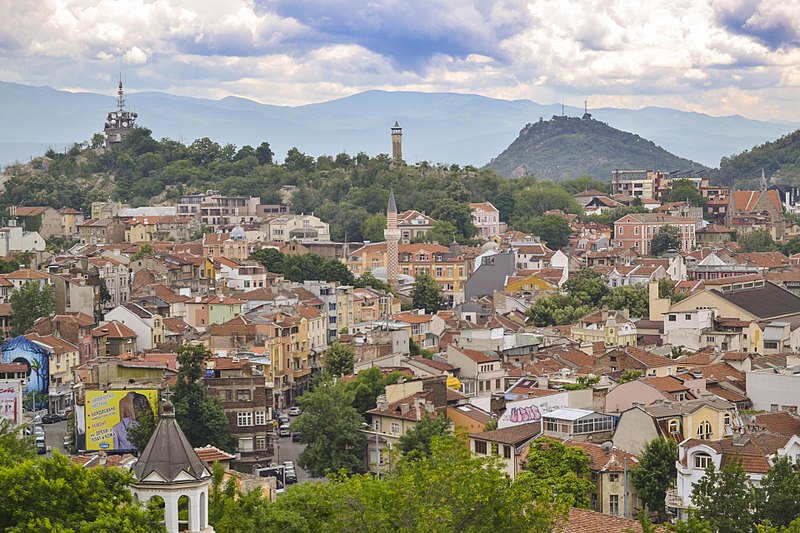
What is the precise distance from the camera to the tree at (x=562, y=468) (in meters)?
26.2

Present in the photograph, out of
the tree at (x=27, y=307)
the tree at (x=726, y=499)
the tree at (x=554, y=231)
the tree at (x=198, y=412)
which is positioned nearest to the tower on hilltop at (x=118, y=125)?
the tree at (x=554, y=231)

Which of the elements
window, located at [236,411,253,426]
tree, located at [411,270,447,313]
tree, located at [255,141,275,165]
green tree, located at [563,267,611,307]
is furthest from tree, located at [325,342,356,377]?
tree, located at [255,141,275,165]

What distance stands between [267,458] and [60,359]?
Answer: 39.6ft

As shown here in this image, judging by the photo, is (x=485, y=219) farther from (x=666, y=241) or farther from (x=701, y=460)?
(x=701, y=460)

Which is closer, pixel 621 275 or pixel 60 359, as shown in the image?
pixel 60 359

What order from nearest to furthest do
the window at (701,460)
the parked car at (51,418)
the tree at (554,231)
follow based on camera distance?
the window at (701,460)
the parked car at (51,418)
the tree at (554,231)

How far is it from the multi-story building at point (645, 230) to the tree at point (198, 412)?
47.1 m

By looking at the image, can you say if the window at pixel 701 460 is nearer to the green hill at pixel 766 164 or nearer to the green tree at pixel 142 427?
the green tree at pixel 142 427

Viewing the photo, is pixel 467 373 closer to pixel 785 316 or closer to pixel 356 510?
pixel 785 316

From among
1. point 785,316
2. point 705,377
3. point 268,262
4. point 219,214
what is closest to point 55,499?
point 705,377

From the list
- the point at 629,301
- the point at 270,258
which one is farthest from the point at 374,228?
the point at 629,301

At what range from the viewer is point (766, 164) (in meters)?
129

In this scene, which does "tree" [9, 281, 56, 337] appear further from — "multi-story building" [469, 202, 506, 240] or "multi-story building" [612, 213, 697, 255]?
"multi-story building" [469, 202, 506, 240]

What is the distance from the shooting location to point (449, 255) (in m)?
72.1
